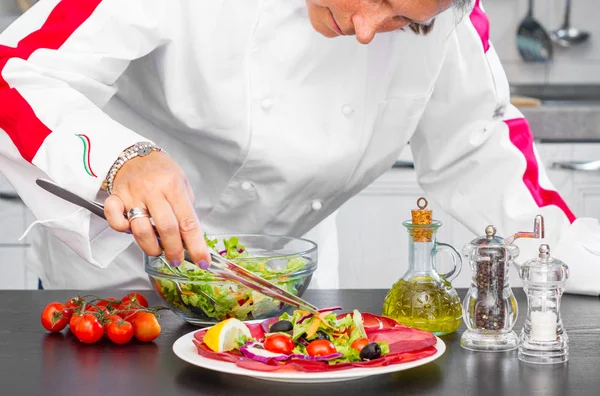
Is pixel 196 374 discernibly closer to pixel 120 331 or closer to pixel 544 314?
pixel 120 331

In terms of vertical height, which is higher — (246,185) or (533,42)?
(533,42)

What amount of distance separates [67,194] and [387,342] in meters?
0.42

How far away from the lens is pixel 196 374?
100cm

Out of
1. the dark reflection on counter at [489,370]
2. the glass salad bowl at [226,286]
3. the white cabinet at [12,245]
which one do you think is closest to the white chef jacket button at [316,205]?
the glass salad bowl at [226,286]

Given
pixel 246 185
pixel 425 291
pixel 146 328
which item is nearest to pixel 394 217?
pixel 246 185

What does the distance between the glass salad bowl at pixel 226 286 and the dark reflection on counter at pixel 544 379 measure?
0.32 m

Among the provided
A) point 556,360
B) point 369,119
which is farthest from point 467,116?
point 556,360

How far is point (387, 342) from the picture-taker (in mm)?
1029

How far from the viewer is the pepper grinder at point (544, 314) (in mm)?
1050

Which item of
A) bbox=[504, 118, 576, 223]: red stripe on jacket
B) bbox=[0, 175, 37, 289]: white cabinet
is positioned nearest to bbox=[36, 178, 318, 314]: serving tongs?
bbox=[504, 118, 576, 223]: red stripe on jacket

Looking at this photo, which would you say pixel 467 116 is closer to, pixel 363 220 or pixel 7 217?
pixel 363 220

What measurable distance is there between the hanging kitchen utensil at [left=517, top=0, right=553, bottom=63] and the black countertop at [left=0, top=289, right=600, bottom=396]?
90.3 inches

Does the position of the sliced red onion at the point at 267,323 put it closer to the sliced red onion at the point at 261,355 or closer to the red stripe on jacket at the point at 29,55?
the sliced red onion at the point at 261,355

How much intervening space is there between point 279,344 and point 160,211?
8.6 inches
